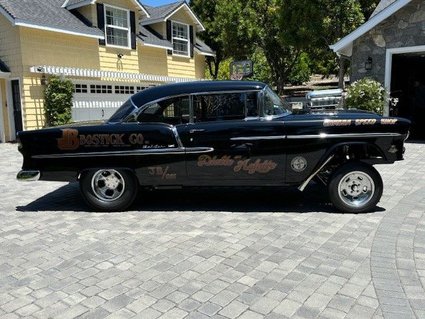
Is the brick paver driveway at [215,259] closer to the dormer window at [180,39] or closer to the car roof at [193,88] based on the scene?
the car roof at [193,88]

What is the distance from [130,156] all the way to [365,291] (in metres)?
3.40

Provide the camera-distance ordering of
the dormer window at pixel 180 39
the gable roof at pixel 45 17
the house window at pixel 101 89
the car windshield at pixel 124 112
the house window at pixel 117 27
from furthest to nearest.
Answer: the dormer window at pixel 180 39 → the house window at pixel 117 27 → the house window at pixel 101 89 → the gable roof at pixel 45 17 → the car windshield at pixel 124 112

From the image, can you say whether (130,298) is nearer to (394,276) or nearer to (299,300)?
(299,300)

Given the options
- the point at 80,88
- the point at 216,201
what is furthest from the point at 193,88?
the point at 80,88

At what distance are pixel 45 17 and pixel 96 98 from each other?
3607 millimetres

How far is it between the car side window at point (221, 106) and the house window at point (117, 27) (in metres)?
13.0

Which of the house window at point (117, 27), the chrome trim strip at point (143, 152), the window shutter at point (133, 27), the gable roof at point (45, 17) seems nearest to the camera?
the chrome trim strip at point (143, 152)

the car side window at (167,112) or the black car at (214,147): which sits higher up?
the car side window at (167,112)

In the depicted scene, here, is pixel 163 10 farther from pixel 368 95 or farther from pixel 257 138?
pixel 257 138

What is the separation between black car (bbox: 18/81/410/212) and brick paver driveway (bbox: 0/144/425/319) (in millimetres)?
441

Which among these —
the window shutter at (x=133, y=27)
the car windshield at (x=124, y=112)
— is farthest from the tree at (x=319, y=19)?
the car windshield at (x=124, y=112)

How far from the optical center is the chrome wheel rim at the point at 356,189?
5289mm

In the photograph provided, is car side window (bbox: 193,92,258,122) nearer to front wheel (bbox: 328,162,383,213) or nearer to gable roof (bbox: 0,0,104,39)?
front wheel (bbox: 328,162,383,213)

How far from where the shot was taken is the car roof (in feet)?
17.8
